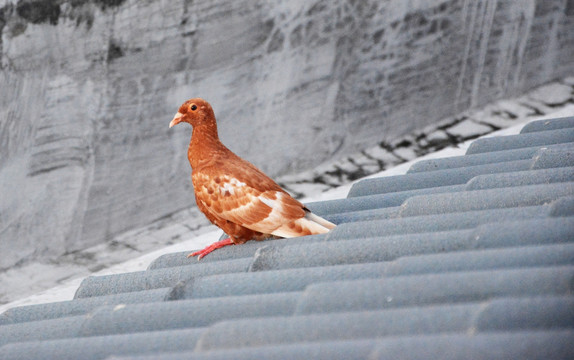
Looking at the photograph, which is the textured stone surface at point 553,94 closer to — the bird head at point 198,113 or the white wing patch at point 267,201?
the bird head at point 198,113

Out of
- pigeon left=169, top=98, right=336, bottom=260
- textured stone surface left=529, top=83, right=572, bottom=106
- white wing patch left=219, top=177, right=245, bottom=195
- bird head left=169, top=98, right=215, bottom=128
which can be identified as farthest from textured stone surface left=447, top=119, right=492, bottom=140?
white wing patch left=219, top=177, right=245, bottom=195

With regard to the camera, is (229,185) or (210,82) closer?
(229,185)

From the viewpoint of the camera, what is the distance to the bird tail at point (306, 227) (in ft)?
7.89

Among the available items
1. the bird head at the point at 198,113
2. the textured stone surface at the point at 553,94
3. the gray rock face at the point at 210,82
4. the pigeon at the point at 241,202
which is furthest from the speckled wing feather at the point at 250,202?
the textured stone surface at the point at 553,94

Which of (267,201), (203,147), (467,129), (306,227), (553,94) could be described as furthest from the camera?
(553,94)

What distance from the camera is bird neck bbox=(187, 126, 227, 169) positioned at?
2.73 meters

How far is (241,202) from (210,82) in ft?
7.88

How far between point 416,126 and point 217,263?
3554 mm

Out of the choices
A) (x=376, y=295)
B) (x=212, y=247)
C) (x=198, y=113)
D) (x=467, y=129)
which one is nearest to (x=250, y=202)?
(x=212, y=247)

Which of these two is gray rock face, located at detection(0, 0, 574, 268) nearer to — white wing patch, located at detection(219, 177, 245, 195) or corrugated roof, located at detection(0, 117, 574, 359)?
white wing patch, located at detection(219, 177, 245, 195)

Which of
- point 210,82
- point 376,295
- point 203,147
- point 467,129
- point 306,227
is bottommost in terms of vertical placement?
point 467,129

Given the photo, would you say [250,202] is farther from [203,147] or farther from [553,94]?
[553,94]

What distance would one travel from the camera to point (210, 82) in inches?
192

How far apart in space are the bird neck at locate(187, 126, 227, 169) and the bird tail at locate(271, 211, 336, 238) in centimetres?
39
